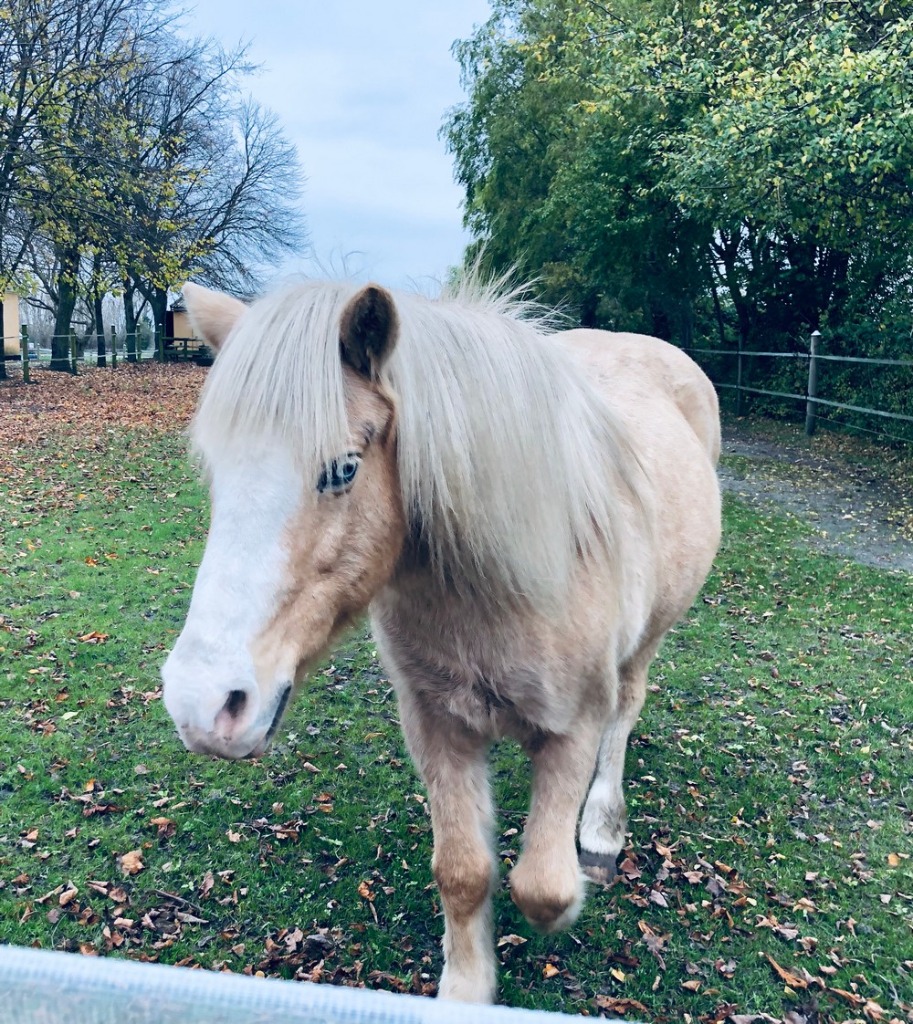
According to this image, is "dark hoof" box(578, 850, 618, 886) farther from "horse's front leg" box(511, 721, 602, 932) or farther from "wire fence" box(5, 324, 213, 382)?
"wire fence" box(5, 324, 213, 382)

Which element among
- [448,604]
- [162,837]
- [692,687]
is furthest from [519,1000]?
[692,687]

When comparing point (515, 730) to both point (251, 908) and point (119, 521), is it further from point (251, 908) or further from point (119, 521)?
point (119, 521)

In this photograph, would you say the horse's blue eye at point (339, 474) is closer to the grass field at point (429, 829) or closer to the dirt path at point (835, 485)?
the grass field at point (429, 829)

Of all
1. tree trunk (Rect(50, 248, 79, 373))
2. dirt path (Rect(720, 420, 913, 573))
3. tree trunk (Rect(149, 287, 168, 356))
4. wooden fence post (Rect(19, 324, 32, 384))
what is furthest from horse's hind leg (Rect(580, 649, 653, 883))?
tree trunk (Rect(149, 287, 168, 356))

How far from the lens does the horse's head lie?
1.52m

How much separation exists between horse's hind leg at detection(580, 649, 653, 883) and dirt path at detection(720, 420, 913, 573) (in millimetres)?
5135

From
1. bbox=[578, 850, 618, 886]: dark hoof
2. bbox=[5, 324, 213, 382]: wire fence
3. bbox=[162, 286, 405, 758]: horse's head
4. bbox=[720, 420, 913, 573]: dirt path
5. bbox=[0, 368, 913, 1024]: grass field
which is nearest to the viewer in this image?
bbox=[162, 286, 405, 758]: horse's head

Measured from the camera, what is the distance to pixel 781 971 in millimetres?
2725

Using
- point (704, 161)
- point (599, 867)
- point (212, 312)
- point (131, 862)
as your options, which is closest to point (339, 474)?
point (212, 312)

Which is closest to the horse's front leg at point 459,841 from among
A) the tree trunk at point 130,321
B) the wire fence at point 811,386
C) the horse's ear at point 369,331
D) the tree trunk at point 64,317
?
the horse's ear at point 369,331

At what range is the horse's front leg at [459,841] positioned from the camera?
2.44 metres

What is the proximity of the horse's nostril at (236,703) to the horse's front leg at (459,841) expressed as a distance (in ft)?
3.12

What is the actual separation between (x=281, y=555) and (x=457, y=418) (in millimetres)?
563

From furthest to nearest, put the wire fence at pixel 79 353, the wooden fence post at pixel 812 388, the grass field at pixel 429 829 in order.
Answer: the wire fence at pixel 79 353, the wooden fence post at pixel 812 388, the grass field at pixel 429 829
